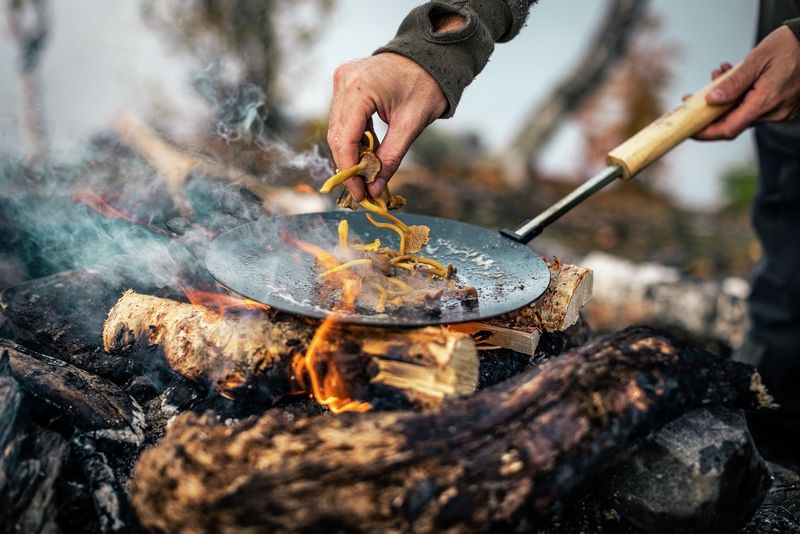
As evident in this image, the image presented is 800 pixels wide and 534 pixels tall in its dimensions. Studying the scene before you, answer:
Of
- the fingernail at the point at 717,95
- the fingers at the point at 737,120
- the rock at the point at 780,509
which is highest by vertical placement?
the fingernail at the point at 717,95

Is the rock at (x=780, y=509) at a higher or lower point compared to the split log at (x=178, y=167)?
lower

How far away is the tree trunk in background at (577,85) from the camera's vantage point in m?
10.6

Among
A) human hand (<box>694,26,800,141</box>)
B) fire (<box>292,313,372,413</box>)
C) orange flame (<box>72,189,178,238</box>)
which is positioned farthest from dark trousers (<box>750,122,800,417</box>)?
orange flame (<box>72,189,178,238</box>)

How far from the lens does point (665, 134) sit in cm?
300

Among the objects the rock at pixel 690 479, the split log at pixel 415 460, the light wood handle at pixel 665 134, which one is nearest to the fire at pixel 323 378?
the split log at pixel 415 460

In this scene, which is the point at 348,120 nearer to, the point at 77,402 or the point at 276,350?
the point at 276,350

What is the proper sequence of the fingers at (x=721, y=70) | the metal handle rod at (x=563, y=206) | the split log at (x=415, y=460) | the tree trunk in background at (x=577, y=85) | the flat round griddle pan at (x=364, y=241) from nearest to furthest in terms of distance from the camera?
the split log at (x=415, y=460), the flat round griddle pan at (x=364, y=241), the metal handle rod at (x=563, y=206), the fingers at (x=721, y=70), the tree trunk in background at (x=577, y=85)

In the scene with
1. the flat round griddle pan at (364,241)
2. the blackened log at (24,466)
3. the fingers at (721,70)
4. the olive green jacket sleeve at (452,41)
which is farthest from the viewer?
the fingers at (721,70)

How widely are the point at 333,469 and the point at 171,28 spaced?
762 centimetres

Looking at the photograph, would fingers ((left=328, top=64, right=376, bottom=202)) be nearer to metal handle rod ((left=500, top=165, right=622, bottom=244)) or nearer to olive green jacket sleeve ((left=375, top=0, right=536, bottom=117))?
olive green jacket sleeve ((left=375, top=0, right=536, bottom=117))

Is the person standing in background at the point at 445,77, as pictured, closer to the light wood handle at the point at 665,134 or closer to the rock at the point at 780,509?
the light wood handle at the point at 665,134

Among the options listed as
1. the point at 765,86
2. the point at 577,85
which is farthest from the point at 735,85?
the point at 577,85

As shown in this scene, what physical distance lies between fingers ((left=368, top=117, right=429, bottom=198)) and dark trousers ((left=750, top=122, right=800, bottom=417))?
3.11m

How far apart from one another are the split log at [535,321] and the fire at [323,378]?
67 cm
